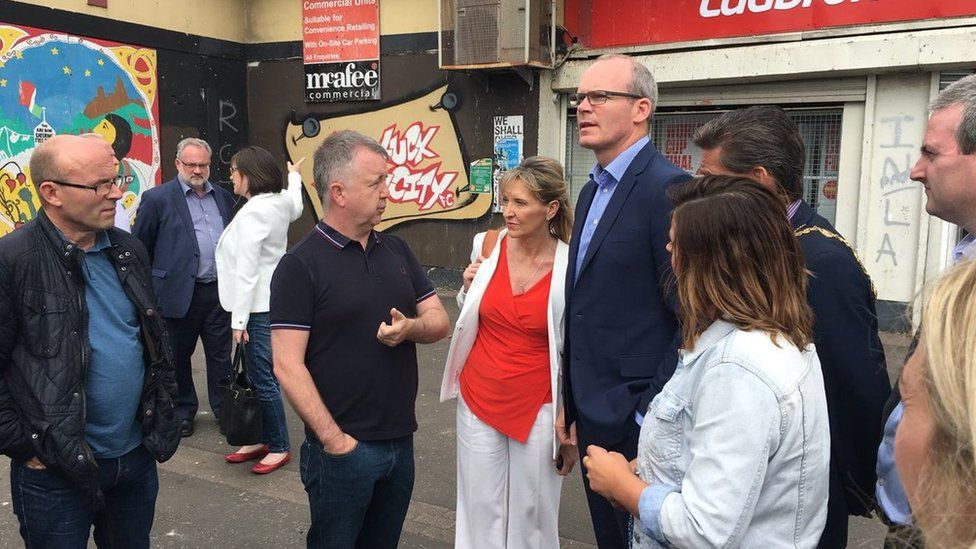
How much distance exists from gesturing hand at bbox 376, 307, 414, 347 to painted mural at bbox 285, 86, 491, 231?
741 centimetres

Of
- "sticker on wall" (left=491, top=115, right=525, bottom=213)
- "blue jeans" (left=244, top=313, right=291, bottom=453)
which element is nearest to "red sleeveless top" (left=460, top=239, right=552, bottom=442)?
"blue jeans" (left=244, top=313, right=291, bottom=453)

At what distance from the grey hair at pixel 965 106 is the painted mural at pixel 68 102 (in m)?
8.28

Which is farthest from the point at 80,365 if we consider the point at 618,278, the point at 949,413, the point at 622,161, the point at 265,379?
the point at 949,413

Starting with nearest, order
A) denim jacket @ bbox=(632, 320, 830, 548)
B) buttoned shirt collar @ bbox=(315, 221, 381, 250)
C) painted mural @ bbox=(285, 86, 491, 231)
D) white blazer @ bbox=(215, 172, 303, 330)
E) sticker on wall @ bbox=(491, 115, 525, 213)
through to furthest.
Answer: denim jacket @ bbox=(632, 320, 830, 548)
buttoned shirt collar @ bbox=(315, 221, 381, 250)
white blazer @ bbox=(215, 172, 303, 330)
sticker on wall @ bbox=(491, 115, 525, 213)
painted mural @ bbox=(285, 86, 491, 231)

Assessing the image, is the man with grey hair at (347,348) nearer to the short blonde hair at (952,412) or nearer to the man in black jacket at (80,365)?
the man in black jacket at (80,365)

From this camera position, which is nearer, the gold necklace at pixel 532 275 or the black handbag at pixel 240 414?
the gold necklace at pixel 532 275

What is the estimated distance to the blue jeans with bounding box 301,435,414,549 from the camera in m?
2.50

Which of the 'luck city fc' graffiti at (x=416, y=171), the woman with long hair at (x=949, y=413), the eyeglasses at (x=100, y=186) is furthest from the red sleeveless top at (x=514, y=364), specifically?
the 'luck city fc' graffiti at (x=416, y=171)

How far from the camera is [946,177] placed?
1863 millimetres

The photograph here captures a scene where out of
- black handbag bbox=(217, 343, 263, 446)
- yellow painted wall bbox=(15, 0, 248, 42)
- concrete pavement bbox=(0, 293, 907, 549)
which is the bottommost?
concrete pavement bbox=(0, 293, 907, 549)

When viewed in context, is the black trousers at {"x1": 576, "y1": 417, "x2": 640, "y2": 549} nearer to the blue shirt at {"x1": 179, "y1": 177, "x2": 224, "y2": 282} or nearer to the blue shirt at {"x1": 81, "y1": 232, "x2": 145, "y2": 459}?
the blue shirt at {"x1": 81, "y1": 232, "x2": 145, "y2": 459}

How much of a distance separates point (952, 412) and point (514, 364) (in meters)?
2.03

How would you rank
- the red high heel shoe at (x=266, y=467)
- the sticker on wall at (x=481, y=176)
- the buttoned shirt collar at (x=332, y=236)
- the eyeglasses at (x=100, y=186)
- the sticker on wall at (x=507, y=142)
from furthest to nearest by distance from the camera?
the sticker on wall at (x=481, y=176)
the sticker on wall at (x=507, y=142)
the red high heel shoe at (x=266, y=467)
the buttoned shirt collar at (x=332, y=236)
the eyeglasses at (x=100, y=186)

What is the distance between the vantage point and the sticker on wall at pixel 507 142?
31.4 feet
